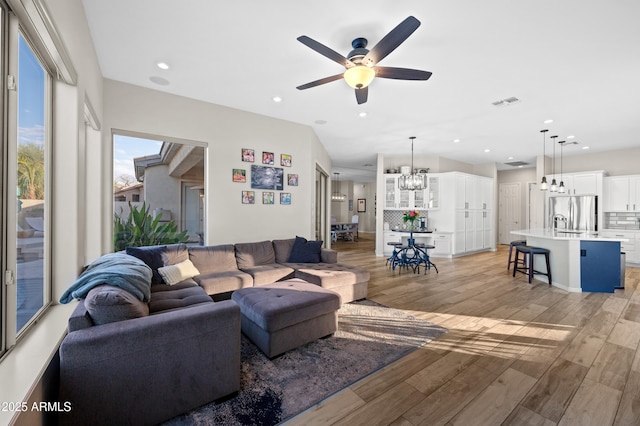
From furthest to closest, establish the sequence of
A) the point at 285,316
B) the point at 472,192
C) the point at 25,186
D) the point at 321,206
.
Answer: the point at 472,192
the point at 321,206
the point at 285,316
the point at 25,186

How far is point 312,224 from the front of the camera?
5344 millimetres

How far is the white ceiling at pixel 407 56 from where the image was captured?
2156mm

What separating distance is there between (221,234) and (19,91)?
289cm

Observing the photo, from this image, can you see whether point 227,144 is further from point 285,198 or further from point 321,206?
point 321,206

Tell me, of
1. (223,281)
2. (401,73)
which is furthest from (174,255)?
(401,73)

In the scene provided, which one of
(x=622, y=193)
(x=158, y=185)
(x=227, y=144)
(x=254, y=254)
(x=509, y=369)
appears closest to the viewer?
(x=509, y=369)

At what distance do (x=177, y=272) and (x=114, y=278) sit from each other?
A: 4.30ft

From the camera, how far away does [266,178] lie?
464 centimetres

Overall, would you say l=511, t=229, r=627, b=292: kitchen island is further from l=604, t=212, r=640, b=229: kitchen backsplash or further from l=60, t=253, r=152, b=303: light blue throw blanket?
l=60, t=253, r=152, b=303: light blue throw blanket

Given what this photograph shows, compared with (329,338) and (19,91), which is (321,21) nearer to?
(19,91)

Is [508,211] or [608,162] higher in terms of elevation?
[608,162]

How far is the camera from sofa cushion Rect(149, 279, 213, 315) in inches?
89.0

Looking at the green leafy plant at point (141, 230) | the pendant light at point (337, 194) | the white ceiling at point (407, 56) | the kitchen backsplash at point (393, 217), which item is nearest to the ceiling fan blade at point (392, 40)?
the white ceiling at point (407, 56)

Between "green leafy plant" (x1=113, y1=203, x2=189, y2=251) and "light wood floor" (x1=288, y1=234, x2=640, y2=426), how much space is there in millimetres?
3122
